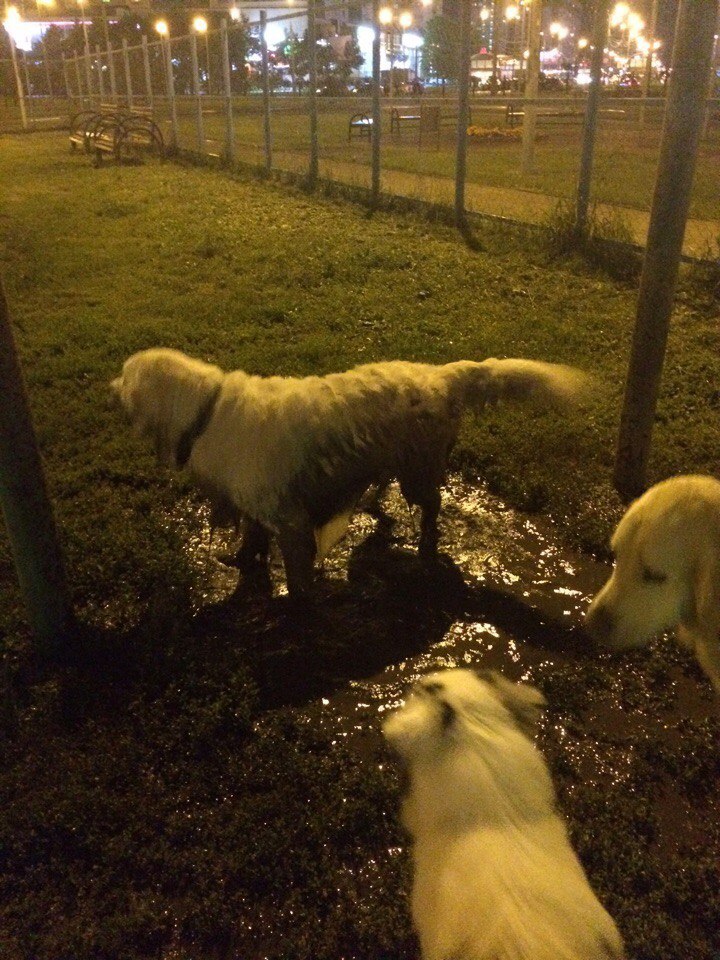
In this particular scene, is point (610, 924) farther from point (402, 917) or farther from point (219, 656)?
point (219, 656)

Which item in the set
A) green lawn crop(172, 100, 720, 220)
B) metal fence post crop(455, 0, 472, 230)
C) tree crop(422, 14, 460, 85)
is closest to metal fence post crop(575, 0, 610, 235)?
green lawn crop(172, 100, 720, 220)

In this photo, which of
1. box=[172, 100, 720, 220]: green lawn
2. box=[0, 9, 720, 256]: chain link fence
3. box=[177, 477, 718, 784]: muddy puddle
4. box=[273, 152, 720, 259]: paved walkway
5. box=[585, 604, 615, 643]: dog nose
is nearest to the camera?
box=[585, 604, 615, 643]: dog nose

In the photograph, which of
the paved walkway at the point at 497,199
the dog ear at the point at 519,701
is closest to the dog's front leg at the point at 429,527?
the dog ear at the point at 519,701

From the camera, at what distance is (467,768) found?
1974 millimetres

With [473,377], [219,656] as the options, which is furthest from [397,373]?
[219,656]

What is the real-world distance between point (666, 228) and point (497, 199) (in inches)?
324

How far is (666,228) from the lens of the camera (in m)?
3.86

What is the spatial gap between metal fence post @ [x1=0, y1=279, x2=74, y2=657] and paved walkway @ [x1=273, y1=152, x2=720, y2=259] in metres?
6.51

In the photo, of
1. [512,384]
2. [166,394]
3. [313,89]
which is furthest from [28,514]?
[313,89]

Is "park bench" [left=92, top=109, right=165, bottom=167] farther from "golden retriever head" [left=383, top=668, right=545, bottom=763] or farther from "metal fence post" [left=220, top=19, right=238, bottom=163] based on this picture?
"golden retriever head" [left=383, top=668, right=545, bottom=763]

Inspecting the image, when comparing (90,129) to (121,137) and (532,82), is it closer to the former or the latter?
(121,137)

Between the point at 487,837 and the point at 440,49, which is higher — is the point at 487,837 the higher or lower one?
the lower one

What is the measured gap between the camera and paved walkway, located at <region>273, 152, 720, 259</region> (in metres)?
8.70

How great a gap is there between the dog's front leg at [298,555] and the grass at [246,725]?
22cm
